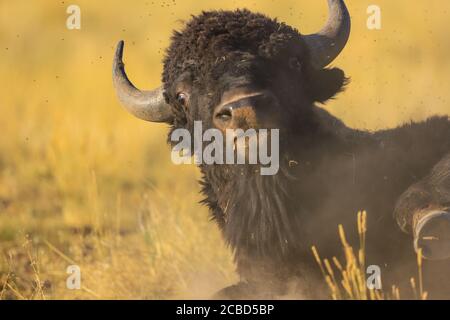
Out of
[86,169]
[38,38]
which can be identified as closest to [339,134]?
[86,169]

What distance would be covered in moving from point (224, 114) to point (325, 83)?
1308 millimetres

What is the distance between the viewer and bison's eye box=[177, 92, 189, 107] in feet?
27.0

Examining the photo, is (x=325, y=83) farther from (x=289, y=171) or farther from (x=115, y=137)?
(x=115, y=137)

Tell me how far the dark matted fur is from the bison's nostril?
0.21 metres

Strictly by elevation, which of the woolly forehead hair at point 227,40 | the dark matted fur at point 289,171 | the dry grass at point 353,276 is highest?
the woolly forehead hair at point 227,40

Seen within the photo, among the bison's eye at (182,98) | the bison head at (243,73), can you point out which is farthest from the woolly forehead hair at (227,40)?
the bison's eye at (182,98)

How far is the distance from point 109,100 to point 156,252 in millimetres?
8993

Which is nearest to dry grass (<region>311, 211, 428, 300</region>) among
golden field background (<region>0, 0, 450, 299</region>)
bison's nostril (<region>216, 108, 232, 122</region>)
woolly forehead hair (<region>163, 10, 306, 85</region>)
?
bison's nostril (<region>216, 108, 232, 122</region>)

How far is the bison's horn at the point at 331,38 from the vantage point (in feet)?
27.8

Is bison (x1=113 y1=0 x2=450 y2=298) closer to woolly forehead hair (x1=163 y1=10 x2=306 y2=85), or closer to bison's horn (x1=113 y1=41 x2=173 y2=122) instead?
woolly forehead hair (x1=163 y1=10 x2=306 y2=85)

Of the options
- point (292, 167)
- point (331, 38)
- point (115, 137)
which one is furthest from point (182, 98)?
point (115, 137)

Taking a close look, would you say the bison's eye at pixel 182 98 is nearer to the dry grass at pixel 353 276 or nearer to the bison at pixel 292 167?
the bison at pixel 292 167

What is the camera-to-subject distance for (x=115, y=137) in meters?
16.9
